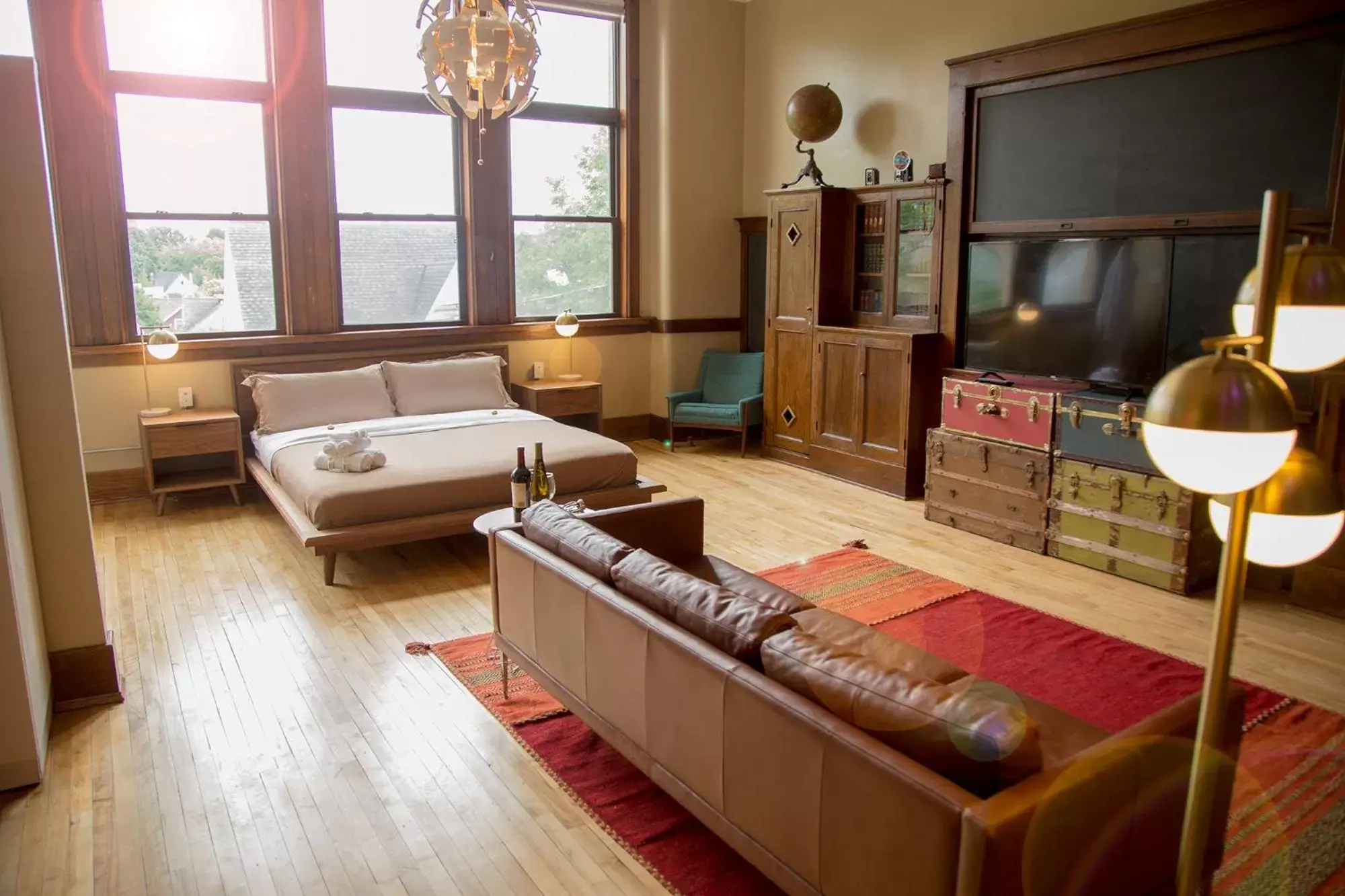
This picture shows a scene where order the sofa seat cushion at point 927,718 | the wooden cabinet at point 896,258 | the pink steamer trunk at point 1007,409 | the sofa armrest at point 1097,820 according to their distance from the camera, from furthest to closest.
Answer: the wooden cabinet at point 896,258 → the pink steamer trunk at point 1007,409 → the sofa seat cushion at point 927,718 → the sofa armrest at point 1097,820

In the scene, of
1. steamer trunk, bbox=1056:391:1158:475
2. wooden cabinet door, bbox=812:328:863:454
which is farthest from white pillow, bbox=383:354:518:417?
steamer trunk, bbox=1056:391:1158:475

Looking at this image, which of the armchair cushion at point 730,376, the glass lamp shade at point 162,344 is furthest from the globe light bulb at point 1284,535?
the armchair cushion at point 730,376

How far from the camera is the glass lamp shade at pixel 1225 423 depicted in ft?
3.76

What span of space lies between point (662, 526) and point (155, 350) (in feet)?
12.7

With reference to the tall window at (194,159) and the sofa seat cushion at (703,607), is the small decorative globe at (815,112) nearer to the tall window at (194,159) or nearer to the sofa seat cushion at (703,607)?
the tall window at (194,159)

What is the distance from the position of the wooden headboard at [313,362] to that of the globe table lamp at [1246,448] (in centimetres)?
611

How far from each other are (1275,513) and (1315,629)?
3502mm

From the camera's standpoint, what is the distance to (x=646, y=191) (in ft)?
26.5

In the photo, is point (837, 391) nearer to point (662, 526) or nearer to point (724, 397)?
point (724, 397)

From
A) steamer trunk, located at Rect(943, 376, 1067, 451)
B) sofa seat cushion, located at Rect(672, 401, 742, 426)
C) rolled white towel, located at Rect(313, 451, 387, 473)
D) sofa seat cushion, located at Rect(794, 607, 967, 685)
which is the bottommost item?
sofa seat cushion, located at Rect(794, 607, 967, 685)

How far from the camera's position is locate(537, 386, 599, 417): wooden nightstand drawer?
7363 millimetres

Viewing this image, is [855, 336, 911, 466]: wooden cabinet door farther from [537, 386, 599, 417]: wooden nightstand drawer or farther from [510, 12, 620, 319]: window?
[510, 12, 620, 319]: window

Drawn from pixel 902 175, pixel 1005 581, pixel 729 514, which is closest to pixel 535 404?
pixel 729 514

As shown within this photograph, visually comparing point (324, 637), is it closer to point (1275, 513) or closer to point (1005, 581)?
point (1005, 581)
